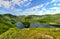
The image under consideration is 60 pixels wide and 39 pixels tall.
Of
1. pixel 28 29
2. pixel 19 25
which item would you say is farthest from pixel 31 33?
pixel 19 25

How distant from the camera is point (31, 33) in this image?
428 centimetres

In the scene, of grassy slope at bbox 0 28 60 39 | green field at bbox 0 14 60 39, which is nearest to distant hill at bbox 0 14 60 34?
green field at bbox 0 14 60 39

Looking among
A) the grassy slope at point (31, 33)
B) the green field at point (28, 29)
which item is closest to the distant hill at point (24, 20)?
the green field at point (28, 29)

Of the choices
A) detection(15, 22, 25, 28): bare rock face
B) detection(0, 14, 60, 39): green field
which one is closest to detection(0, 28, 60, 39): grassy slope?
detection(0, 14, 60, 39): green field

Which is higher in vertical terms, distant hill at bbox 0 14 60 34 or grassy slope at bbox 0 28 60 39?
distant hill at bbox 0 14 60 34

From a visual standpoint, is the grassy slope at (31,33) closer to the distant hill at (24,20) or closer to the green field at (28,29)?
the green field at (28,29)

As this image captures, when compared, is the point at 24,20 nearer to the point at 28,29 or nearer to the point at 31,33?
the point at 28,29

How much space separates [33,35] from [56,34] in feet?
1.70

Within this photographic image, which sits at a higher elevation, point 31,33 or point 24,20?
point 24,20

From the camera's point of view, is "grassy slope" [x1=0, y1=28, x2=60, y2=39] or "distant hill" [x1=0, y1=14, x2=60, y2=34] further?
"distant hill" [x1=0, y1=14, x2=60, y2=34]

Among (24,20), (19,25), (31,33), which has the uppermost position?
(24,20)

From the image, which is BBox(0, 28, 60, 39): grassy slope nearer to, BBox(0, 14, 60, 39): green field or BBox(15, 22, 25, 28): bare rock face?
Result: BBox(0, 14, 60, 39): green field

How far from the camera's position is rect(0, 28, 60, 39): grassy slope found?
4.15 m

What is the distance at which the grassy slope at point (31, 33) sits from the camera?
4.15 meters
